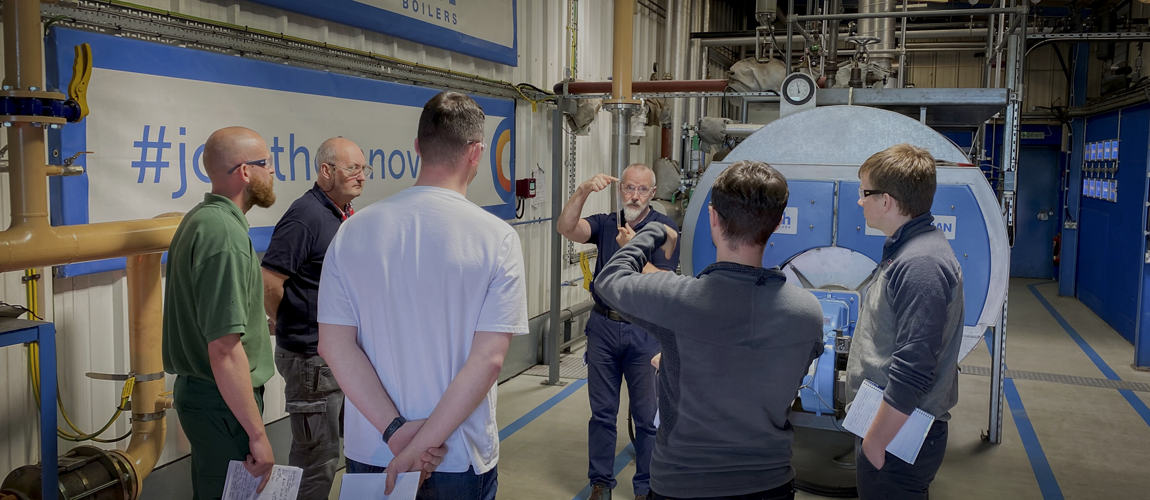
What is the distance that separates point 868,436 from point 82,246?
8.27ft

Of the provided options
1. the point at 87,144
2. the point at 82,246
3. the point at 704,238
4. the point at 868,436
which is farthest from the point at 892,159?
the point at 87,144

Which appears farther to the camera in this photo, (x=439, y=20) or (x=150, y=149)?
(x=439, y=20)

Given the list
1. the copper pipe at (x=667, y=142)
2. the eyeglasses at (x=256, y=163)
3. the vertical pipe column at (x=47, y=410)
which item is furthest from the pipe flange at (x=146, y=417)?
the copper pipe at (x=667, y=142)

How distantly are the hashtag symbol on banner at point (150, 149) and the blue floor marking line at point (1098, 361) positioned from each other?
20.5 ft

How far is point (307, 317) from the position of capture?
10.1ft

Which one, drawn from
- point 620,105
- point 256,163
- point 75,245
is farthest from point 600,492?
point 620,105

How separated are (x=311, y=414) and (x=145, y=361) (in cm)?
64

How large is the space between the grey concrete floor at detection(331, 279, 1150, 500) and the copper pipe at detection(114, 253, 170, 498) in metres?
1.69

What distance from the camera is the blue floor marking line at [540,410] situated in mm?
4945

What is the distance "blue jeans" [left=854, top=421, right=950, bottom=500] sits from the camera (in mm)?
2260

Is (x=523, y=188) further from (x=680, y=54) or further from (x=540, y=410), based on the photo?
(x=680, y=54)

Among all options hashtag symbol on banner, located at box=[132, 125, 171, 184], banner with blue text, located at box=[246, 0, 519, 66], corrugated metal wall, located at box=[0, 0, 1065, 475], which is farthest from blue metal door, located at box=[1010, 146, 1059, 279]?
hashtag symbol on banner, located at box=[132, 125, 171, 184]

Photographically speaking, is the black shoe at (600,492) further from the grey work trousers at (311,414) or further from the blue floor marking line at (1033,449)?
the blue floor marking line at (1033,449)

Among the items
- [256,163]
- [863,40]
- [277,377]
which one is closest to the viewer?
[256,163]
